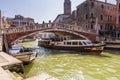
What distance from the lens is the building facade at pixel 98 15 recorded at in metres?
25.7

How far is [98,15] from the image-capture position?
2614 centimetres

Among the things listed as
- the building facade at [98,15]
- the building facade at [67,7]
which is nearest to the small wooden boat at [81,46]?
the building facade at [98,15]

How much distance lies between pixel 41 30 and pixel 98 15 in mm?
12588

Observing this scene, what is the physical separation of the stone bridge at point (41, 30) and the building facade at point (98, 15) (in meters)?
6.32

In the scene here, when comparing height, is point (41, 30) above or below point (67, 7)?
below

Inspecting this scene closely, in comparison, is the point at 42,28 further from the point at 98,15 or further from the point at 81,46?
the point at 98,15

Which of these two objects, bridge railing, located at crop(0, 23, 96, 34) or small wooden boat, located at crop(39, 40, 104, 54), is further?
bridge railing, located at crop(0, 23, 96, 34)

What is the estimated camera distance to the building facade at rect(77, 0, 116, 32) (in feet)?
84.4

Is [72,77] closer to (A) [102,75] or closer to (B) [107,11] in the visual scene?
(A) [102,75]

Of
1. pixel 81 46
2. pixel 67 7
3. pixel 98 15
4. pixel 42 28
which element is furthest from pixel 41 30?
pixel 67 7

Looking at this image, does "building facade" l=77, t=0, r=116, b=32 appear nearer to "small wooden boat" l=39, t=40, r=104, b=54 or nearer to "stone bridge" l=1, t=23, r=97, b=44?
"stone bridge" l=1, t=23, r=97, b=44

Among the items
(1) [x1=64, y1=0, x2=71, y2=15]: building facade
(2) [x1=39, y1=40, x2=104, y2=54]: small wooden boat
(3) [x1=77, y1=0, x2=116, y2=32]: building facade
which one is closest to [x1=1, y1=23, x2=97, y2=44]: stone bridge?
(2) [x1=39, y1=40, x2=104, y2=54]: small wooden boat

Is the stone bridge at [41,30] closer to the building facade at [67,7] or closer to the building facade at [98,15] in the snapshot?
the building facade at [98,15]

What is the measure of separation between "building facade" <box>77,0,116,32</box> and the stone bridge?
6.32 metres
